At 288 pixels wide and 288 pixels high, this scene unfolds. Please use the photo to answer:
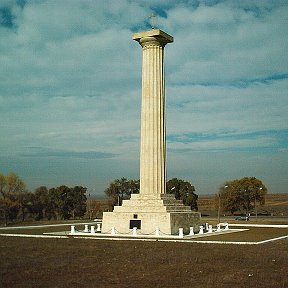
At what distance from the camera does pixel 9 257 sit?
745 inches

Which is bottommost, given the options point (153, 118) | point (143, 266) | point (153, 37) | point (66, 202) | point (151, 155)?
point (143, 266)

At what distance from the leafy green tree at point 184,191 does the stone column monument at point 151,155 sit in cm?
3328

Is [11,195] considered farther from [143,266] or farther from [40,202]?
[143,266]

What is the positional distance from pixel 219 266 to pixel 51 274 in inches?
242

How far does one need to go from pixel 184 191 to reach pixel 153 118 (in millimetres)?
36938

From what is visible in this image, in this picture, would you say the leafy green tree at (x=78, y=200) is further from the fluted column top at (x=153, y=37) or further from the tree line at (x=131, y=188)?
the fluted column top at (x=153, y=37)

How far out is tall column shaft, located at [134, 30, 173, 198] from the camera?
36.1 metres

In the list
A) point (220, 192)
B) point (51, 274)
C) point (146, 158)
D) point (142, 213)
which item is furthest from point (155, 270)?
point (220, 192)

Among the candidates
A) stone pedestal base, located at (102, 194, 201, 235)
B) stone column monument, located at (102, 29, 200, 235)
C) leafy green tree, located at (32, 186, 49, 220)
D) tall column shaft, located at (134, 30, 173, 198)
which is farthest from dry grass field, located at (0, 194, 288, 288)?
leafy green tree, located at (32, 186, 49, 220)

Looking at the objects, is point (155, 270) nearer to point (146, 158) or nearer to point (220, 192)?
point (146, 158)

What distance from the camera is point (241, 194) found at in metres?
75.3

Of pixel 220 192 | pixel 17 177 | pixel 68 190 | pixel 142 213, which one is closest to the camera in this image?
pixel 142 213

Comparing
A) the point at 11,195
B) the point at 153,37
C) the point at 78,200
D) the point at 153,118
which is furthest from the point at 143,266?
the point at 78,200

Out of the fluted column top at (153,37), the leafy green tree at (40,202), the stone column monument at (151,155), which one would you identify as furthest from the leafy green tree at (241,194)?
the fluted column top at (153,37)
